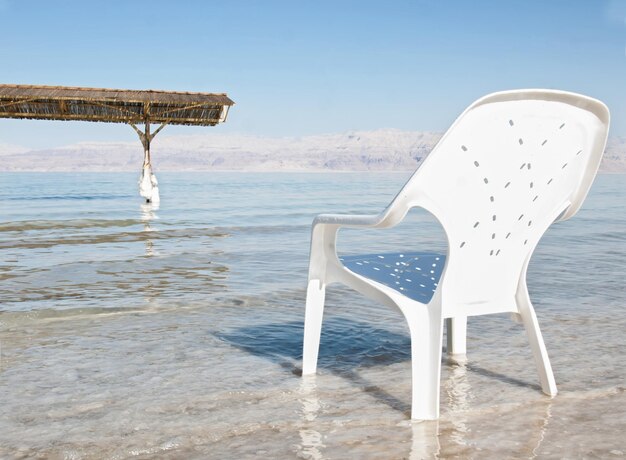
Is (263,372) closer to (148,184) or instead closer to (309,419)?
(309,419)

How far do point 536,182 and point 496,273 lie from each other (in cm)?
38

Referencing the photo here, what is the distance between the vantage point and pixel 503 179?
2.60 metres

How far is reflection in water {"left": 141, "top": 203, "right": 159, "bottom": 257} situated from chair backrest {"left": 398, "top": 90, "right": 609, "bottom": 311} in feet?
19.9

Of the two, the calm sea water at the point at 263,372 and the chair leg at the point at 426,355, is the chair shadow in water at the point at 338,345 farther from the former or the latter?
the chair leg at the point at 426,355

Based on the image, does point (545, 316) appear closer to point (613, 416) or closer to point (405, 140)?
point (613, 416)

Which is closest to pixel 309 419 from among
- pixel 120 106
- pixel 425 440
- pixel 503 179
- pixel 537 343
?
pixel 425 440

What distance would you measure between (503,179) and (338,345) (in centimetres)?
170

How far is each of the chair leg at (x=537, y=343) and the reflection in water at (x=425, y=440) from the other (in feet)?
1.96

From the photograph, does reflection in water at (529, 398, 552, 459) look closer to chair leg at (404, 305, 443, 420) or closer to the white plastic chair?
the white plastic chair

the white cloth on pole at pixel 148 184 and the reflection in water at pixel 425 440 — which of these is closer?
the reflection in water at pixel 425 440

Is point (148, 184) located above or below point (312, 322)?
below

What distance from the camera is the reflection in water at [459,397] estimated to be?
2.60 metres

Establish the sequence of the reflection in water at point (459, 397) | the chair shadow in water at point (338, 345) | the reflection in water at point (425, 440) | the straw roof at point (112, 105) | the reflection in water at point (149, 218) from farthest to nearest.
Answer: the straw roof at point (112, 105)
the reflection in water at point (149, 218)
the chair shadow in water at point (338, 345)
the reflection in water at point (459, 397)
the reflection in water at point (425, 440)

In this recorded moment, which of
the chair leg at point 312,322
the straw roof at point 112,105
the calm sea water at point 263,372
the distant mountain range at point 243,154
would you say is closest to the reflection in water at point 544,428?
the calm sea water at point 263,372
